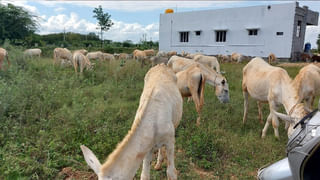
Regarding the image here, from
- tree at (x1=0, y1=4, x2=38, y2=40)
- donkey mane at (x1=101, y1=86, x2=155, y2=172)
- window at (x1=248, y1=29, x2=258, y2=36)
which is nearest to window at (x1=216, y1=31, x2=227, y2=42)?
window at (x1=248, y1=29, x2=258, y2=36)

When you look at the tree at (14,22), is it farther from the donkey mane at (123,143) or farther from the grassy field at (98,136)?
the donkey mane at (123,143)

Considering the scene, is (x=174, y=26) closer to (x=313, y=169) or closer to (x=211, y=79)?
(x=211, y=79)

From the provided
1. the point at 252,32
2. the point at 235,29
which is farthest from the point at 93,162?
the point at 235,29

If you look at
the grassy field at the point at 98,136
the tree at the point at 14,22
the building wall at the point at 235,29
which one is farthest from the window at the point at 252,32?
the tree at the point at 14,22

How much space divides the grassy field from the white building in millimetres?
17799

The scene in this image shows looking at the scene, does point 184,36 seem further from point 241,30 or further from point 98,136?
point 98,136

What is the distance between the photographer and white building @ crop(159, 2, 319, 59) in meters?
21.9

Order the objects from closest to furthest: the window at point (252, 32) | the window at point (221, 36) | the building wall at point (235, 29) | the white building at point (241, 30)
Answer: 1. the white building at point (241, 30)
2. the building wall at point (235, 29)
3. the window at point (252, 32)
4. the window at point (221, 36)

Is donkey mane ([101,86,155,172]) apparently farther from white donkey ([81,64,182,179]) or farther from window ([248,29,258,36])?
window ([248,29,258,36])

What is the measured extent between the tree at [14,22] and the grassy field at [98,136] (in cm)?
1373

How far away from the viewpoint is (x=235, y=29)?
82.9 ft

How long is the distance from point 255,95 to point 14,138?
5586 millimetres

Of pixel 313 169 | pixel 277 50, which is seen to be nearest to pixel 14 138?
pixel 313 169

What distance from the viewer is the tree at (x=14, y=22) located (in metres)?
17.6
